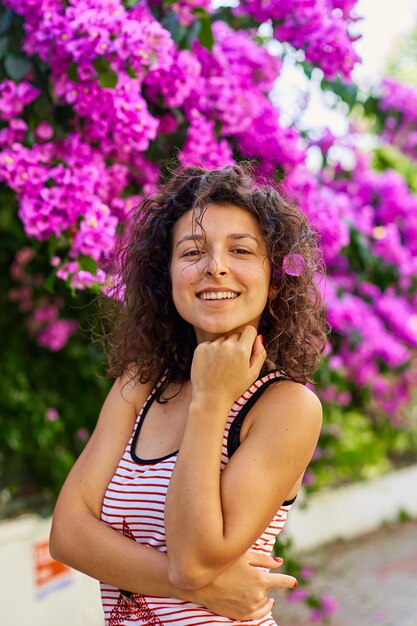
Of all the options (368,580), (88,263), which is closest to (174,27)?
(88,263)

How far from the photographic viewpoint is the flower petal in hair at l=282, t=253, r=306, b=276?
84.2 inches

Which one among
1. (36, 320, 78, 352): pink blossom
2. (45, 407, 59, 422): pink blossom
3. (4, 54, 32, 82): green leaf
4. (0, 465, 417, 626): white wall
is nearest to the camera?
(4, 54, 32, 82): green leaf

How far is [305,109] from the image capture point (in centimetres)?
461

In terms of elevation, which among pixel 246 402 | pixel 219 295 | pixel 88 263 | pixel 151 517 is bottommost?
pixel 88 263

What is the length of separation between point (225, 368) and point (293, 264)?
36cm

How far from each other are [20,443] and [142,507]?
2.92 metres

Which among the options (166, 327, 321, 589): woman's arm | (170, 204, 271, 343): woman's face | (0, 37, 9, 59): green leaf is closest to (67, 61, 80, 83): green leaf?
(0, 37, 9, 59): green leaf

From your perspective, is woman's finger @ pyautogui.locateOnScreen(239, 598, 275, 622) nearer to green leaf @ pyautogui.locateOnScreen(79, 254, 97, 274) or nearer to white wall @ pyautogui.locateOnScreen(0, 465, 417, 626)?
green leaf @ pyautogui.locateOnScreen(79, 254, 97, 274)

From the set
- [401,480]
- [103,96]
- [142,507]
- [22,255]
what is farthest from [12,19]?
[401,480]

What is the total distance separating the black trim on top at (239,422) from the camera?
6.39 ft

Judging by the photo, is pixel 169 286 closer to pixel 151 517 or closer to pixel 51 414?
pixel 151 517

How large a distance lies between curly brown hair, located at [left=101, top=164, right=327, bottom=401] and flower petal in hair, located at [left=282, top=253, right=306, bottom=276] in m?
0.01

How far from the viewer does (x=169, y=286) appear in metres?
2.37

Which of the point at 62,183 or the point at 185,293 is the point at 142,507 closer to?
the point at 185,293
